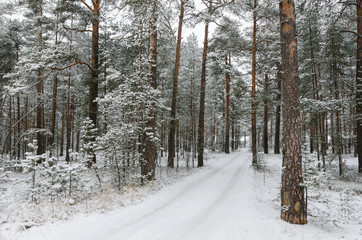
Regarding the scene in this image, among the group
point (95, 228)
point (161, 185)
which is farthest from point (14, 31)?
point (95, 228)

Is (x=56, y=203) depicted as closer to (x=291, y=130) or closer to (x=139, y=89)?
(x=139, y=89)

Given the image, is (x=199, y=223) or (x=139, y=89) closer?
(x=199, y=223)

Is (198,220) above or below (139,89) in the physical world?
below

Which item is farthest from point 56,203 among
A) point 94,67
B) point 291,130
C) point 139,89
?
point 94,67

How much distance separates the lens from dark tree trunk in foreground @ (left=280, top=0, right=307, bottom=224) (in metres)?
5.13

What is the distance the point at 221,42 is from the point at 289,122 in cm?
1404

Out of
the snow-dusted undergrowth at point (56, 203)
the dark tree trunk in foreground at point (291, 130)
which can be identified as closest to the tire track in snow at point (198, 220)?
the dark tree trunk in foreground at point (291, 130)

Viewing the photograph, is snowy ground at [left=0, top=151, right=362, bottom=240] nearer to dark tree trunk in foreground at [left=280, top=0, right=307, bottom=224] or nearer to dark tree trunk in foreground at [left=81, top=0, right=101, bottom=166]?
dark tree trunk in foreground at [left=280, top=0, right=307, bottom=224]

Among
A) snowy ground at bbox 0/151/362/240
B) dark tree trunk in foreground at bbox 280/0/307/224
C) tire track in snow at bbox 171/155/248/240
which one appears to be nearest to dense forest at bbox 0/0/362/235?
dark tree trunk in foreground at bbox 280/0/307/224

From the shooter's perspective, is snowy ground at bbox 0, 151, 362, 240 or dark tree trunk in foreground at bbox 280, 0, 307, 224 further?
dark tree trunk in foreground at bbox 280, 0, 307, 224

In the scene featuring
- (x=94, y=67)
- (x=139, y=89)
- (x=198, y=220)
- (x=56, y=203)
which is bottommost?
(x=198, y=220)

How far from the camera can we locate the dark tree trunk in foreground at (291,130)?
5133 millimetres

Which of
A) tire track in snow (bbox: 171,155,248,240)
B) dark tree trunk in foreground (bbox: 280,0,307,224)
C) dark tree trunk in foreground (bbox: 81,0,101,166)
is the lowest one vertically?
tire track in snow (bbox: 171,155,248,240)

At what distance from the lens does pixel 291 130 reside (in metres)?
5.33
